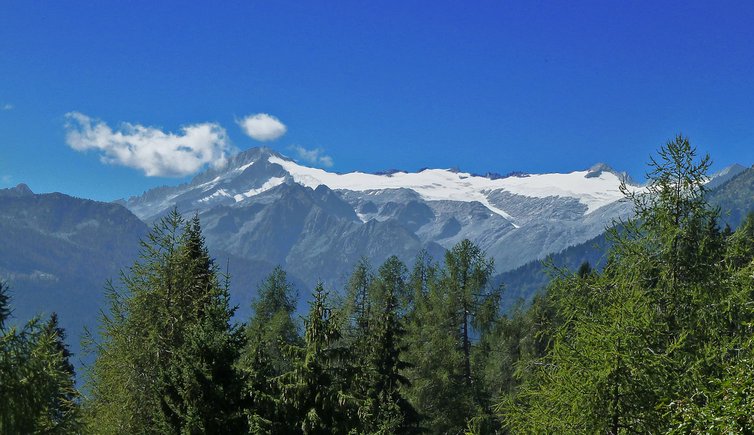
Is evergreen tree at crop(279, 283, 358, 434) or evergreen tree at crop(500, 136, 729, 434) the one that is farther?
evergreen tree at crop(279, 283, 358, 434)

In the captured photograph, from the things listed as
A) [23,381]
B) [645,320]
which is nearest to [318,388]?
[23,381]

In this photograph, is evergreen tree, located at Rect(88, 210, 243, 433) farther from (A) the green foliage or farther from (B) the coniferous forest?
(A) the green foliage

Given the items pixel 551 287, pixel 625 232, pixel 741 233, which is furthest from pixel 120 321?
pixel 741 233

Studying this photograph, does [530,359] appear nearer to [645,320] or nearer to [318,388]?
[645,320]

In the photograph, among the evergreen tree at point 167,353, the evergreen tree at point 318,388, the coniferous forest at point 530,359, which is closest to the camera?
the coniferous forest at point 530,359

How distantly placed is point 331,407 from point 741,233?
10.3 meters

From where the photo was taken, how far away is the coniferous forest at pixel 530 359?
36.7 feet

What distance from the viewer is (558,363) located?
1331 cm

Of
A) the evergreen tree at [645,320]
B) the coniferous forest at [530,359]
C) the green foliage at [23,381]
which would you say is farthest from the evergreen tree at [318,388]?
the green foliage at [23,381]

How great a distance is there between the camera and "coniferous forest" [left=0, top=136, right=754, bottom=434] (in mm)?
11195

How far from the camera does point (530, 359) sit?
47.3ft

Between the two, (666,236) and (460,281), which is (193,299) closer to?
(666,236)

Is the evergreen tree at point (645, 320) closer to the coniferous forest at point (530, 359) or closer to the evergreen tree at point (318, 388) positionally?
the coniferous forest at point (530, 359)

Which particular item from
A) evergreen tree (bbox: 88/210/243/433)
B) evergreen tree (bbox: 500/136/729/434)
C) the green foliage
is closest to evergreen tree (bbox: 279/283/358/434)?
evergreen tree (bbox: 88/210/243/433)
